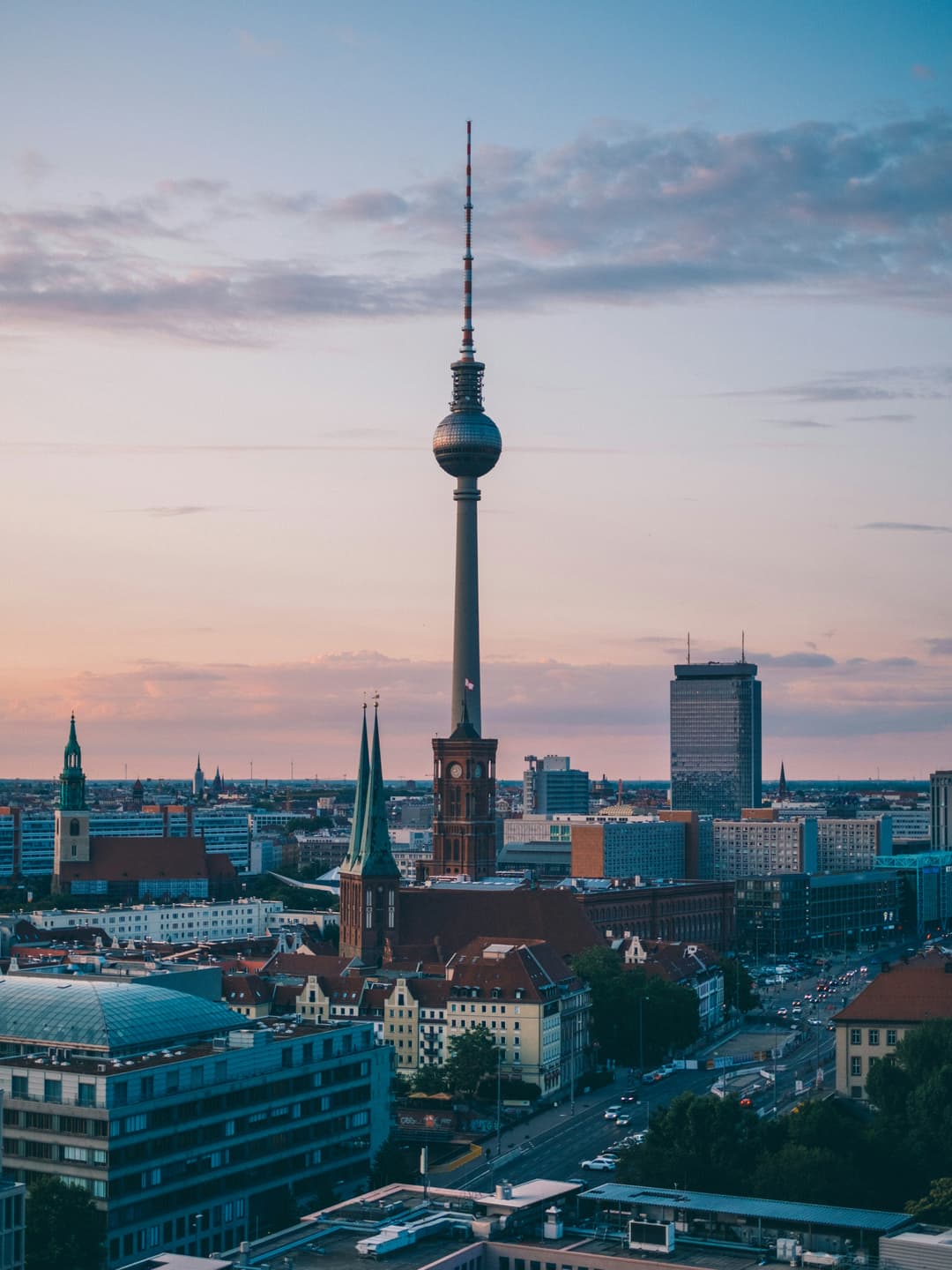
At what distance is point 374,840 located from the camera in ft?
497

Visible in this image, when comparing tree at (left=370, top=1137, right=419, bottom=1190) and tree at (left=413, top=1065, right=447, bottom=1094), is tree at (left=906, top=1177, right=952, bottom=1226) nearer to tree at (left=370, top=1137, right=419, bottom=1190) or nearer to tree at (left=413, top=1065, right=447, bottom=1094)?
tree at (left=370, top=1137, right=419, bottom=1190)

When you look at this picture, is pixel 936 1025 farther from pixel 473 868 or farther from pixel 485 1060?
pixel 473 868

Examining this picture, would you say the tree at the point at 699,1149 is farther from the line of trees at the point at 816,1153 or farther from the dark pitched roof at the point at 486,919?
the dark pitched roof at the point at 486,919

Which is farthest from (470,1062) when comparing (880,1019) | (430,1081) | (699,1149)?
(699,1149)

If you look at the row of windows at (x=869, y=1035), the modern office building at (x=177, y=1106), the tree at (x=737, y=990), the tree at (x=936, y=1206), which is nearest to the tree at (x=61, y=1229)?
the modern office building at (x=177, y=1106)

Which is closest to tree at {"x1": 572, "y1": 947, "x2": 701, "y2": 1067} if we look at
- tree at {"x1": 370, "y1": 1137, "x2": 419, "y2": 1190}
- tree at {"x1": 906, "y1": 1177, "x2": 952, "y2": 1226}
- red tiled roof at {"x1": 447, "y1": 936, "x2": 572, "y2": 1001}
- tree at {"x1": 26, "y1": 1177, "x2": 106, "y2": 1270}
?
red tiled roof at {"x1": 447, "y1": 936, "x2": 572, "y2": 1001}

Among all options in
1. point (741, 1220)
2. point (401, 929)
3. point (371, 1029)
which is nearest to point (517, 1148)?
point (371, 1029)

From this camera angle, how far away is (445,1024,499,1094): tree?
400 feet

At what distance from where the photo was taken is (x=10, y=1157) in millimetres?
83750

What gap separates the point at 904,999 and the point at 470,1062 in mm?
26304

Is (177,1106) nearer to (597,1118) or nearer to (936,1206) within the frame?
(936,1206)

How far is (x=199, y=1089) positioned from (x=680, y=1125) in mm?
20321

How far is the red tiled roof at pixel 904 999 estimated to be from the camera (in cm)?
10975

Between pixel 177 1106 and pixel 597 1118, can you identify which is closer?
pixel 177 1106
